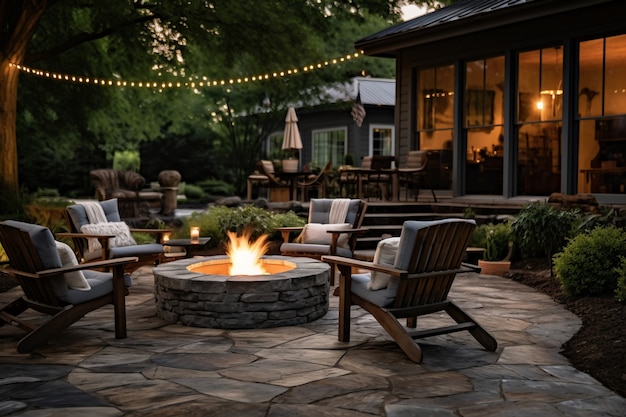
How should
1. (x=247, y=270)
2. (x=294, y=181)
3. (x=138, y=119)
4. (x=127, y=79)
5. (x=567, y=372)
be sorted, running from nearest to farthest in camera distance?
(x=567, y=372)
(x=247, y=270)
(x=294, y=181)
(x=127, y=79)
(x=138, y=119)

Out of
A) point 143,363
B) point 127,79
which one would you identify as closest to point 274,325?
point 143,363

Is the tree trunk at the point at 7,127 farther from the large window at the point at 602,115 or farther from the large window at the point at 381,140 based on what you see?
the large window at the point at 381,140

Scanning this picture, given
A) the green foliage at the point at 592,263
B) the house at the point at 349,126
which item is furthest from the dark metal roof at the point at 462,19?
the house at the point at 349,126

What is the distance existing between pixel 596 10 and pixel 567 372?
679 cm

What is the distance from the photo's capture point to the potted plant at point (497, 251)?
8062 millimetres

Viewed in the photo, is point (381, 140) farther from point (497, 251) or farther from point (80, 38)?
point (497, 251)

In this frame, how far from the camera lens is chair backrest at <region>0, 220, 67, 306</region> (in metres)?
4.48

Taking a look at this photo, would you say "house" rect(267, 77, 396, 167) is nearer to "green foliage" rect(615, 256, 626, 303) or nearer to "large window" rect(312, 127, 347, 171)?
"large window" rect(312, 127, 347, 171)

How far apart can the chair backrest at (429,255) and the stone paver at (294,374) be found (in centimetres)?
39

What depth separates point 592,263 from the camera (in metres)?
6.11

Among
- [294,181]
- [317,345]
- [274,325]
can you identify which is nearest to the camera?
[317,345]

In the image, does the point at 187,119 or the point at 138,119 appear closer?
the point at 138,119

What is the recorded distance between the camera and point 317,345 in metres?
4.69

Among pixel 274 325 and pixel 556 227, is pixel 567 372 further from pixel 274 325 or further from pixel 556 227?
pixel 556 227
